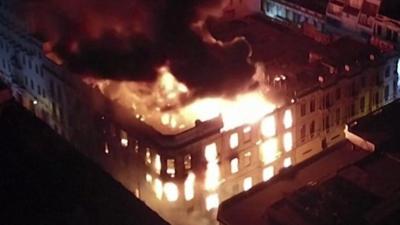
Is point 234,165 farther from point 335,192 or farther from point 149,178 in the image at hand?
point 335,192

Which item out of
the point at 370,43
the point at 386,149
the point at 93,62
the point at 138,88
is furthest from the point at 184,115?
the point at 370,43

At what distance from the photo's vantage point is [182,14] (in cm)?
6638

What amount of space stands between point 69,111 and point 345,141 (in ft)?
72.5

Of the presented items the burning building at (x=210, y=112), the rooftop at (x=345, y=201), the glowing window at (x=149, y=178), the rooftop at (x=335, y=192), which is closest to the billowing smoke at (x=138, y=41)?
the burning building at (x=210, y=112)

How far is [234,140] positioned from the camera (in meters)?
57.2

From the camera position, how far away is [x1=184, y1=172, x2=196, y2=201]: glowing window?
55.9 metres

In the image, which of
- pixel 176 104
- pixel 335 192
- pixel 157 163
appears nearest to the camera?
pixel 335 192

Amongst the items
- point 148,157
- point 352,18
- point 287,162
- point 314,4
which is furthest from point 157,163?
point 314,4

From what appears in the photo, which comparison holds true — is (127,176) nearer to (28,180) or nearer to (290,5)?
(28,180)

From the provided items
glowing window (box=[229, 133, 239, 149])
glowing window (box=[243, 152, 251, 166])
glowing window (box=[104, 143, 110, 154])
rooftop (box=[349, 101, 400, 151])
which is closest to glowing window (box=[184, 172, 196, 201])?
glowing window (box=[229, 133, 239, 149])

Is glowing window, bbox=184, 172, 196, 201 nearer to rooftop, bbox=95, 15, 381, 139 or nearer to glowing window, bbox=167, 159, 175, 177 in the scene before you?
glowing window, bbox=167, 159, 175, 177

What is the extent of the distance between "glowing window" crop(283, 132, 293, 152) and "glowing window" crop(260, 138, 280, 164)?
907mm

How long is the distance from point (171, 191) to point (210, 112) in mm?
6443

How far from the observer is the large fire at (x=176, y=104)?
56.8 m
